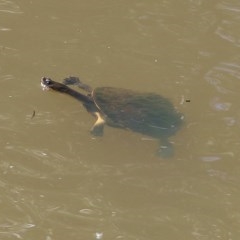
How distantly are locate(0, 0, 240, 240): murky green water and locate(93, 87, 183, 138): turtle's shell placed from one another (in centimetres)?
11

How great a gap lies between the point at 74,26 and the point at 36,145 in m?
1.68

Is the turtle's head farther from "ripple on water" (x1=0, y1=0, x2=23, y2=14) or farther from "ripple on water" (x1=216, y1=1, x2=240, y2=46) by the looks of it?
"ripple on water" (x1=216, y1=1, x2=240, y2=46)

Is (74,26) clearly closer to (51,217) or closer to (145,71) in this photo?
(145,71)

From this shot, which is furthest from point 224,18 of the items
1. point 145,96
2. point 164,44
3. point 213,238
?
point 213,238

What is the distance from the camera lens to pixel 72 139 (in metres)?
4.20

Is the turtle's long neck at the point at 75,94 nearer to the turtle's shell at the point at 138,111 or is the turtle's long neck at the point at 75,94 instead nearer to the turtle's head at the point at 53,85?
the turtle's head at the point at 53,85

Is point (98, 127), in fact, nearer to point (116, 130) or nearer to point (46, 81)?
point (116, 130)

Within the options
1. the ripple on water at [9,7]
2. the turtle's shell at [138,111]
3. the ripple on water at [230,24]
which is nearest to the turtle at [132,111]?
the turtle's shell at [138,111]

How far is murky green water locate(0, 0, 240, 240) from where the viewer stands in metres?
3.66

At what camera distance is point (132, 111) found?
4.22m

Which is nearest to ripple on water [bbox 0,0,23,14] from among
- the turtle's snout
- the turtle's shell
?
the turtle's snout

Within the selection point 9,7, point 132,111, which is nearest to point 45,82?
point 132,111

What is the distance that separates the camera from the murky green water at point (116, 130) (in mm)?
3658

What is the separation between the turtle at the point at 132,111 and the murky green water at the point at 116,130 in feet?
0.25
